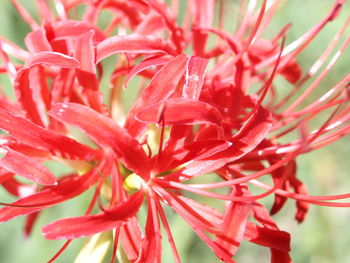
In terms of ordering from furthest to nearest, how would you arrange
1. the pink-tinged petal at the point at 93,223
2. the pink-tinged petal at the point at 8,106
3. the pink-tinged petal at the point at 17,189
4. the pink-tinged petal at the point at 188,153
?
the pink-tinged petal at the point at 17,189 → the pink-tinged petal at the point at 8,106 → the pink-tinged petal at the point at 188,153 → the pink-tinged petal at the point at 93,223

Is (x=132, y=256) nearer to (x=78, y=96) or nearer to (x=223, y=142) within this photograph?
(x=223, y=142)

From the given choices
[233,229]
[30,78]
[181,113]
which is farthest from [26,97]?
[233,229]

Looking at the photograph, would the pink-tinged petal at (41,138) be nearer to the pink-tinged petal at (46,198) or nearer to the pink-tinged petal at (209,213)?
the pink-tinged petal at (46,198)

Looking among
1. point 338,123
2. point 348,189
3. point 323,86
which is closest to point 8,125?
point 338,123

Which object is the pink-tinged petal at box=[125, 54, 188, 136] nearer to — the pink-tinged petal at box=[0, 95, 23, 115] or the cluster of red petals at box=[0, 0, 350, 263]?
the cluster of red petals at box=[0, 0, 350, 263]

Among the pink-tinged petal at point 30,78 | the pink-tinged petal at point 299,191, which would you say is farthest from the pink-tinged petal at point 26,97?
the pink-tinged petal at point 299,191

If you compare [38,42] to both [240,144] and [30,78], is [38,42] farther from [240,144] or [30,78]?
[240,144]
